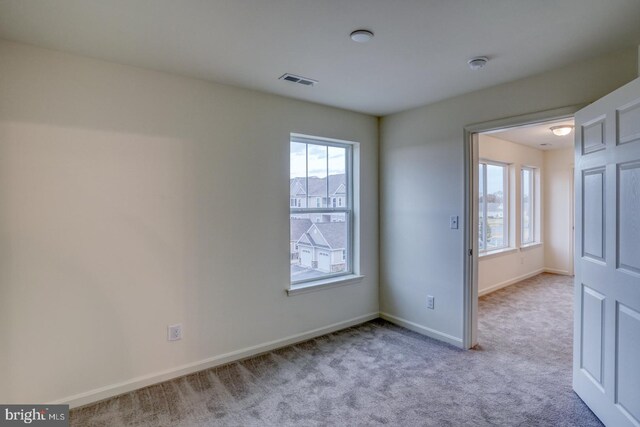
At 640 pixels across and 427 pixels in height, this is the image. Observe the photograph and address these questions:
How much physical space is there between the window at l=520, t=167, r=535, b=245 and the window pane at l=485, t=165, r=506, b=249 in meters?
0.73

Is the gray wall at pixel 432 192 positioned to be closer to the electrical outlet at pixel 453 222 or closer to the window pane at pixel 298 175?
the electrical outlet at pixel 453 222

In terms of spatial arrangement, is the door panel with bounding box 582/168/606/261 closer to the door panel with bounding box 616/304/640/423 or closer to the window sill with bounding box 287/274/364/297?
the door panel with bounding box 616/304/640/423

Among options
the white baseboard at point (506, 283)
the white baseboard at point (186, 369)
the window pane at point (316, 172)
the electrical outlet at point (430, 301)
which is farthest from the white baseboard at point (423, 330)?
the white baseboard at point (506, 283)

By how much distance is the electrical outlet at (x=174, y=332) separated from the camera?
2638mm

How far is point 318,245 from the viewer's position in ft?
11.9

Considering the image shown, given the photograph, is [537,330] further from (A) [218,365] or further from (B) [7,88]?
(B) [7,88]

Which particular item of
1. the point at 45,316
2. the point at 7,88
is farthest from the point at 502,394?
the point at 7,88

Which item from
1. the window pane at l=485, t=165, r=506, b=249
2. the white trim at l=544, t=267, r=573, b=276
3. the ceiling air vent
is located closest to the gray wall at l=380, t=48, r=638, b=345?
the ceiling air vent

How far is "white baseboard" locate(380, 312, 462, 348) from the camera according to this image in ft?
10.7

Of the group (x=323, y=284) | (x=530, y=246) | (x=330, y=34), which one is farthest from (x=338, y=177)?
(x=530, y=246)

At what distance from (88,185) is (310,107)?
204 cm

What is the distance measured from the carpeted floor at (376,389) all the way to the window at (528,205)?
3.24m

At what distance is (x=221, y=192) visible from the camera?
2.85 meters

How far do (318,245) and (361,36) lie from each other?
2160 mm
